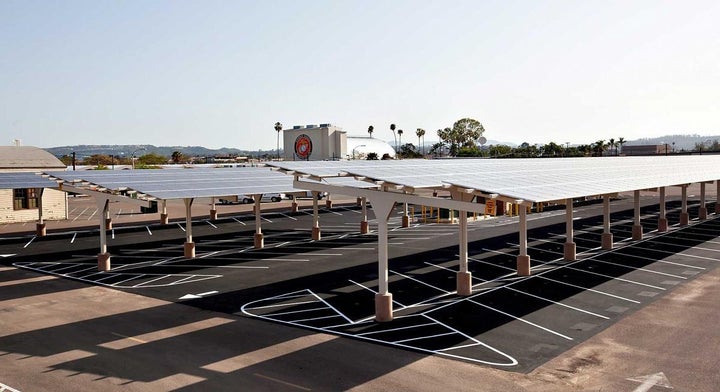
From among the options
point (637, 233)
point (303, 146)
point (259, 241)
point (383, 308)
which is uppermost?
point (303, 146)

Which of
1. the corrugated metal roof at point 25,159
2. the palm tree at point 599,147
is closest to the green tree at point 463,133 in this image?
the palm tree at point 599,147

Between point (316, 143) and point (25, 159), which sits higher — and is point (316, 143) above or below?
above

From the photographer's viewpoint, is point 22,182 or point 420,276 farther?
point 22,182

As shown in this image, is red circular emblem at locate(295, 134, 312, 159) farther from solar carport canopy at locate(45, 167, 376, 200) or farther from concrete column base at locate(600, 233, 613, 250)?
concrete column base at locate(600, 233, 613, 250)

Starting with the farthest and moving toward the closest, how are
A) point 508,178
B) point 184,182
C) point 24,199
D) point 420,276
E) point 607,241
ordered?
point 24,199 < point 184,182 < point 607,241 < point 420,276 < point 508,178

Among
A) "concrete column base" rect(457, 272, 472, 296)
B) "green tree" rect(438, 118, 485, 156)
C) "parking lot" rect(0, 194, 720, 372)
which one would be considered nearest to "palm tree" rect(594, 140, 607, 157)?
"green tree" rect(438, 118, 485, 156)

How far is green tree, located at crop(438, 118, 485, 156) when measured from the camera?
15688 cm

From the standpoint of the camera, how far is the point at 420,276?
24891 millimetres

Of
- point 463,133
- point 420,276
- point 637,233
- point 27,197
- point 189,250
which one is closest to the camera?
point 420,276

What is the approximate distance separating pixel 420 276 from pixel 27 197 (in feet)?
123

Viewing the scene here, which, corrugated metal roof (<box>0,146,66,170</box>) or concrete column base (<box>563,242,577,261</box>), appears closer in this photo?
concrete column base (<box>563,242,577,261</box>)

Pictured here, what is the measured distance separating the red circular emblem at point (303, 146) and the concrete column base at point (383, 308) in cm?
8581

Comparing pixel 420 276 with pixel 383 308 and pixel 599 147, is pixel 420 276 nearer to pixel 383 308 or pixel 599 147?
pixel 383 308

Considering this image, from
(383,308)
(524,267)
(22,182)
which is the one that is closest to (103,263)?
(383,308)
